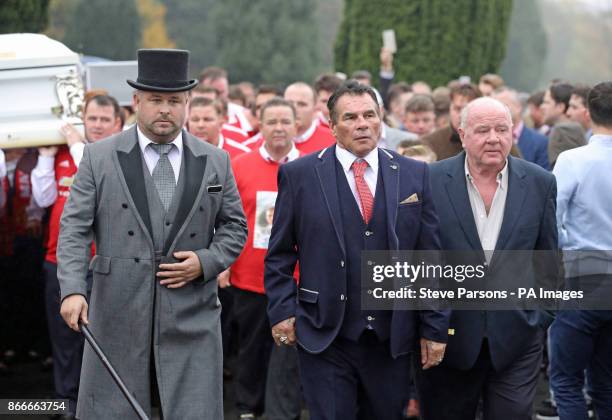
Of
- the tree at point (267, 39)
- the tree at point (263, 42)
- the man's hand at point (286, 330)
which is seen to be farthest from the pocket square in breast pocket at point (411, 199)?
the tree at point (263, 42)

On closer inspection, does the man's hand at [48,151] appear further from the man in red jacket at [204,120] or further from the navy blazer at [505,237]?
the navy blazer at [505,237]

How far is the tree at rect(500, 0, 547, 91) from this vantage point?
208 ft

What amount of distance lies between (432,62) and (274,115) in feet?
64.5

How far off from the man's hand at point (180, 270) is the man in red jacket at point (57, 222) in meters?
3.05

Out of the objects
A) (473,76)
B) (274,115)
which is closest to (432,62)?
(473,76)

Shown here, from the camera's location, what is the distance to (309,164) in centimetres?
611

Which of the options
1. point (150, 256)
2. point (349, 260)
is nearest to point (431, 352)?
point (349, 260)

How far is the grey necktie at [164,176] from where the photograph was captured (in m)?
5.93

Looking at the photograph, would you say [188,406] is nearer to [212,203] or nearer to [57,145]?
[212,203]

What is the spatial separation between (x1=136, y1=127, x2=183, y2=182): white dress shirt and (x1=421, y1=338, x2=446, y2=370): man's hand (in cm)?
158

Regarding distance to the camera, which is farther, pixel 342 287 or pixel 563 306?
pixel 563 306

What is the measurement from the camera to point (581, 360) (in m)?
7.22

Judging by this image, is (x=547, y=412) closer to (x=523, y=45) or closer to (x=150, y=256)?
(x=150, y=256)

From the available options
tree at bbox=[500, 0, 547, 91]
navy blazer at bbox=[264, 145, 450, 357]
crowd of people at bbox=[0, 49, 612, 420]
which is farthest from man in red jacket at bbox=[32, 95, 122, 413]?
tree at bbox=[500, 0, 547, 91]
